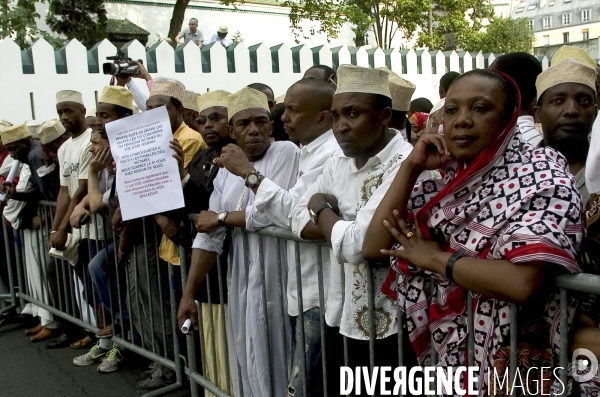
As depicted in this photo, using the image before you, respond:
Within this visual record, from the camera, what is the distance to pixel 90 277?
5.03 meters

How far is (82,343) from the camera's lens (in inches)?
207

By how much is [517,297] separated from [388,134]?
1038 millimetres

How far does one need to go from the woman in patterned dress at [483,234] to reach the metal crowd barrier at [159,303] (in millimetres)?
68

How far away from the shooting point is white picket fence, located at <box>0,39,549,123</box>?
9305 millimetres

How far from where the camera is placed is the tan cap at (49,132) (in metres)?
5.38

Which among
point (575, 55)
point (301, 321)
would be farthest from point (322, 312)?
point (575, 55)

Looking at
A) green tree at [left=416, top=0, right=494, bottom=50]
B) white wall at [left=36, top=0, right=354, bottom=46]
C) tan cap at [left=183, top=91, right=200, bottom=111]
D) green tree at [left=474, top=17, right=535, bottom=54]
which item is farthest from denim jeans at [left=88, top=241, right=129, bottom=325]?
green tree at [left=474, top=17, right=535, bottom=54]

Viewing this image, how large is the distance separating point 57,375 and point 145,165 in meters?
2.23

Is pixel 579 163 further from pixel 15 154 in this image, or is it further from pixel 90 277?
pixel 15 154

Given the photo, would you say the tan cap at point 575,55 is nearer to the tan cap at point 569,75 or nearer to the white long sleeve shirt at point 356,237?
the tan cap at point 569,75

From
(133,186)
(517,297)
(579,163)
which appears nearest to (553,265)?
(517,297)

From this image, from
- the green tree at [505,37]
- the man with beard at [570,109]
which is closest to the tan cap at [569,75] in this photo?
the man with beard at [570,109]

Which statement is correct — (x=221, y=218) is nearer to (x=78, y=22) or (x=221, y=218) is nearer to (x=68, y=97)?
(x=68, y=97)

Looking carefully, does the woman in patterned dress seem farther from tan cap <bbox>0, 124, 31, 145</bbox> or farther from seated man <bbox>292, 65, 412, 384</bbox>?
tan cap <bbox>0, 124, 31, 145</bbox>
